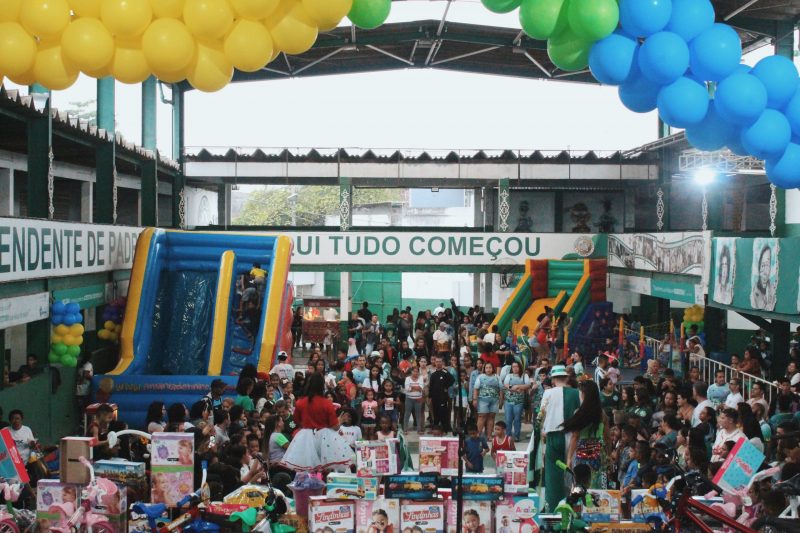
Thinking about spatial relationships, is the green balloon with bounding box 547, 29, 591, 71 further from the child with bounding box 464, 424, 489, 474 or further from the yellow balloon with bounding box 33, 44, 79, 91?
the child with bounding box 464, 424, 489, 474

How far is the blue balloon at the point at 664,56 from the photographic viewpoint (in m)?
6.67

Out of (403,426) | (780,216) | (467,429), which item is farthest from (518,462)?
(780,216)

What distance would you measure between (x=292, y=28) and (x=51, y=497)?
332 centimetres

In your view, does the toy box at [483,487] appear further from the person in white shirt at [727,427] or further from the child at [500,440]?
the child at [500,440]

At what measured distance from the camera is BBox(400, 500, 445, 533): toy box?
6531 millimetres

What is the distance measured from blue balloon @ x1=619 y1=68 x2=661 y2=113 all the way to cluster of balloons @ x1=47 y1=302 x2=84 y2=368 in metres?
8.78

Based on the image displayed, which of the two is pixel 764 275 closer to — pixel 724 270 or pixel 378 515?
pixel 724 270

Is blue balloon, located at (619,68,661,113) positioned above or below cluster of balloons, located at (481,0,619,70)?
below

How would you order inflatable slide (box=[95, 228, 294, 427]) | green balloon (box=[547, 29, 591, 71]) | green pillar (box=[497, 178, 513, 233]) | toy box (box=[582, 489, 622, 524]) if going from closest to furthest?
toy box (box=[582, 489, 622, 524]) < green balloon (box=[547, 29, 591, 71]) < inflatable slide (box=[95, 228, 294, 427]) < green pillar (box=[497, 178, 513, 233])

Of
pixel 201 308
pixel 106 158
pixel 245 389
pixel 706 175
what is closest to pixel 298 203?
pixel 706 175

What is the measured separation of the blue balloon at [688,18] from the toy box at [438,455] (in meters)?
3.20

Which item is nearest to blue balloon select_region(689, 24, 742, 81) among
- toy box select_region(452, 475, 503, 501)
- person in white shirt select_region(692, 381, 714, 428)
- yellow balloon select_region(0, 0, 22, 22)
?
toy box select_region(452, 475, 503, 501)

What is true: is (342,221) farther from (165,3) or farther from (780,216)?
(165,3)

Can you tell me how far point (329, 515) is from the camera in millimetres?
6480
